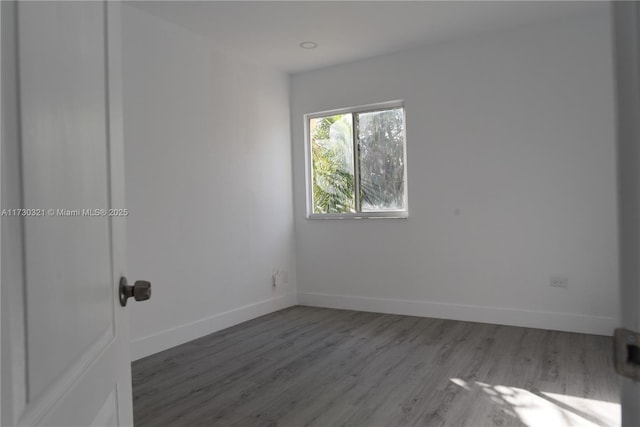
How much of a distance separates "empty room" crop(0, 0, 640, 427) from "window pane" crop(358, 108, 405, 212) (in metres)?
0.02

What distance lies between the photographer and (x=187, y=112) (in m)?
3.89

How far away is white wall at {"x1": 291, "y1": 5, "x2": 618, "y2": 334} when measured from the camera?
3748 mm

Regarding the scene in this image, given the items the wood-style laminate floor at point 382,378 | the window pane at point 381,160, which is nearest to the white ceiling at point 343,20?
the window pane at point 381,160

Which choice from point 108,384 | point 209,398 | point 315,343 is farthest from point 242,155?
point 108,384

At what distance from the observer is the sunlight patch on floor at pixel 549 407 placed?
221 cm

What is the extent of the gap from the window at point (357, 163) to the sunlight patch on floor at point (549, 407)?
7.72ft

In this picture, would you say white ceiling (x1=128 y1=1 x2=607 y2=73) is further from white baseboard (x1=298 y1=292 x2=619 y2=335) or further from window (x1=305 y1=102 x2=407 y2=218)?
white baseboard (x1=298 y1=292 x2=619 y2=335)

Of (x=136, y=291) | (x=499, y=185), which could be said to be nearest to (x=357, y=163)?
(x=499, y=185)

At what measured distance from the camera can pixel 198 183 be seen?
13.1ft

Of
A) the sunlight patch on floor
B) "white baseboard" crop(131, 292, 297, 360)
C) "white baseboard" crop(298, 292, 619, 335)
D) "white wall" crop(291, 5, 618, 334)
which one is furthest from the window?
the sunlight patch on floor

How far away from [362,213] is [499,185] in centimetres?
152

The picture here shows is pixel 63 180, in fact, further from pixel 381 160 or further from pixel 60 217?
pixel 381 160

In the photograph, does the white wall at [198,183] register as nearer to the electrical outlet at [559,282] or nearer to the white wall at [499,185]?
the white wall at [499,185]

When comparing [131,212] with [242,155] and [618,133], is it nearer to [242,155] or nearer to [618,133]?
[242,155]
